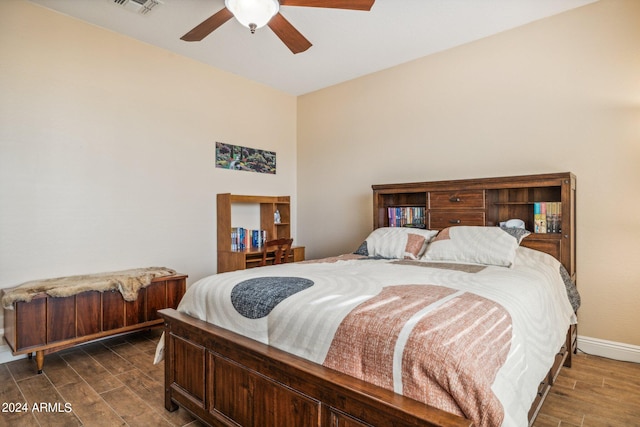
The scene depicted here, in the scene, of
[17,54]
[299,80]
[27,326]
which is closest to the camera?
[27,326]

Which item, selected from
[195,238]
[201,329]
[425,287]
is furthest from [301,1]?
[195,238]

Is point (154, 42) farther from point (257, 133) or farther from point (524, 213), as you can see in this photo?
point (524, 213)

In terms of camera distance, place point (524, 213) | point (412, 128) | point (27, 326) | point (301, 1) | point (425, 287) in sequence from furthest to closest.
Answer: point (412, 128), point (524, 213), point (27, 326), point (301, 1), point (425, 287)

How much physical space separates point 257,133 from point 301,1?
2.48m

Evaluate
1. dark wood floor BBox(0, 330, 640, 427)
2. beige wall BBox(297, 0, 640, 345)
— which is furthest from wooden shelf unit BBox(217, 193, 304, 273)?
dark wood floor BBox(0, 330, 640, 427)

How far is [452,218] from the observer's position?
3.23 m

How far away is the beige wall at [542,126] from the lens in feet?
8.85

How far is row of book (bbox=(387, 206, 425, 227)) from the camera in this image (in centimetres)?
354

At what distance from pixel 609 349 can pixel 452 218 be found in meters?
1.55

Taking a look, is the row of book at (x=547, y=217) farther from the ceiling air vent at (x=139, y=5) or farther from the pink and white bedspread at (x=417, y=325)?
the ceiling air vent at (x=139, y=5)

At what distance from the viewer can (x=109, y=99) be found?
324 cm

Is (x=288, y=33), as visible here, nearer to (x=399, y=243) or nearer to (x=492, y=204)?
(x=399, y=243)

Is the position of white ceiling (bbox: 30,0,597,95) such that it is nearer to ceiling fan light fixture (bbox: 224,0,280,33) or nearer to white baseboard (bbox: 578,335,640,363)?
ceiling fan light fixture (bbox: 224,0,280,33)

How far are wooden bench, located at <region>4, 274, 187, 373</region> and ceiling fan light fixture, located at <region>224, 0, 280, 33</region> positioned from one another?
7.36 feet
